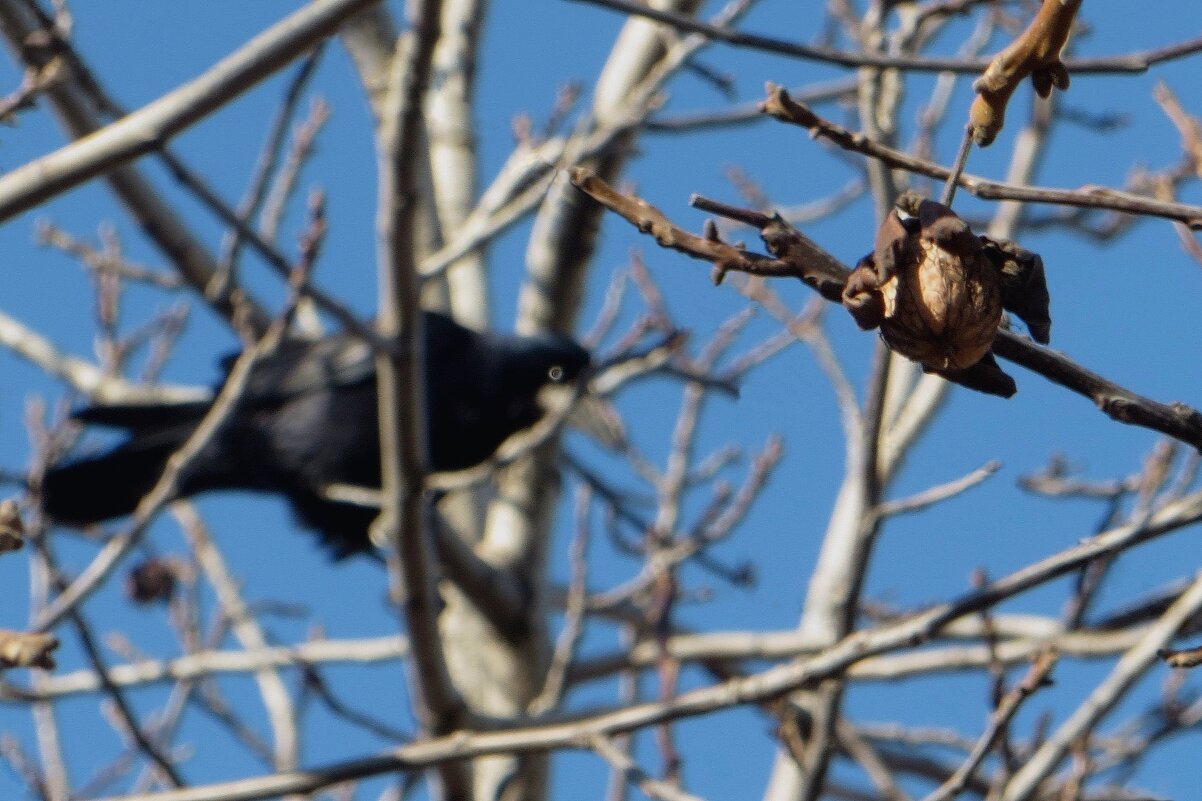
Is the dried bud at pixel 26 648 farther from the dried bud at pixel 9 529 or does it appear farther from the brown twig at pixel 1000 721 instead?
the brown twig at pixel 1000 721

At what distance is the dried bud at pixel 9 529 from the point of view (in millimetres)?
1528

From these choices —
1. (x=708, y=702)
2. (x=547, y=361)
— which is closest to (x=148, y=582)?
(x=547, y=361)

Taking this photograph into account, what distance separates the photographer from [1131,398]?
1390 millimetres

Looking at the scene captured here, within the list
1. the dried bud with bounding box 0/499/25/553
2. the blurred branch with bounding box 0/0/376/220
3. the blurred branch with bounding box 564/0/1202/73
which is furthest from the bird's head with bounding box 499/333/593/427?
the dried bud with bounding box 0/499/25/553

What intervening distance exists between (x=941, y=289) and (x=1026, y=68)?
196 mm

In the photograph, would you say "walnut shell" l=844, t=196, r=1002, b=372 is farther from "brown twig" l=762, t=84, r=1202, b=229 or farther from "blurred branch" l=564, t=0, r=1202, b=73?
"blurred branch" l=564, t=0, r=1202, b=73

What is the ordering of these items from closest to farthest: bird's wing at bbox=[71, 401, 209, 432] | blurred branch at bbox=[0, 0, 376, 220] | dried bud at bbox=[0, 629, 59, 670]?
1. dried bud at bbox=[0, 629, 59, 670]
2. blurred branch at bbox=[0, 0, 376, 220]
3. bird's wing at bbox=[71, 401, 209, 432]

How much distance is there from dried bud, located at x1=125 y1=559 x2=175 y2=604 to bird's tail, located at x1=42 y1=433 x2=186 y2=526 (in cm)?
65

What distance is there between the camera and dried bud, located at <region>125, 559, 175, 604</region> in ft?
17.5

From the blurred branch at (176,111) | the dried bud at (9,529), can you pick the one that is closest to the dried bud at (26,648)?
the dried bud at (9,529)

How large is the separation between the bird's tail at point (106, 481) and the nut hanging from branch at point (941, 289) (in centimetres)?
497

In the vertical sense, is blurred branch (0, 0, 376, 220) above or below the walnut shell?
above

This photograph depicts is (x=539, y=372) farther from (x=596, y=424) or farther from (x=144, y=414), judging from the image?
(x=144, y=414)

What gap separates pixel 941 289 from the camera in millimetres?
1244
